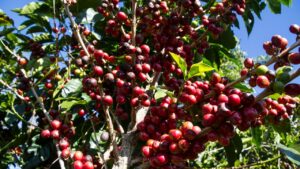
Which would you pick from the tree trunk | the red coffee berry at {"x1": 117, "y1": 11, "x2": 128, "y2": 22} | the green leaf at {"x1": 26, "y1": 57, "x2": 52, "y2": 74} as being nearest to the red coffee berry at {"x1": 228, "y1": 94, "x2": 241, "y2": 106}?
the tree trunk

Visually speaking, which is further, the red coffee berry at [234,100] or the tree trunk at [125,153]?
the tree trunk at [125,153]

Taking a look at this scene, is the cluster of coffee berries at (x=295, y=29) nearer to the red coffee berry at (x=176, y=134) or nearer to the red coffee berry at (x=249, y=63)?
the red coffee berry at (x=249, y=63)

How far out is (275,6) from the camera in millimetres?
2811

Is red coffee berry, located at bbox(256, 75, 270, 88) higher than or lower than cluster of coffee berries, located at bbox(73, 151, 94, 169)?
higher

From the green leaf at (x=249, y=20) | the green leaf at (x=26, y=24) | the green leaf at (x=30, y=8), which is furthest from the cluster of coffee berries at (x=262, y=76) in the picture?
the green leaf at (x=26, y=24)

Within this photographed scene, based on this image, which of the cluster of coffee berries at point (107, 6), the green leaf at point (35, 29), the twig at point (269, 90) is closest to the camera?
the twig at point (269, 90)

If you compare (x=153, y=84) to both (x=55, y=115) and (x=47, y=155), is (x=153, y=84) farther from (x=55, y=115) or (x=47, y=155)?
(x=47, y=155)

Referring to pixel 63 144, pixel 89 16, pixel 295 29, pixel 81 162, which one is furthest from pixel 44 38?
pixel 295 29

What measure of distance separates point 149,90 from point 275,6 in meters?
1.37

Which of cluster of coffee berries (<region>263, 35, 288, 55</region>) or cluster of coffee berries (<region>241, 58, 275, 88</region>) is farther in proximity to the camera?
cluster of coffee berries (<region>263, 35, 288, 55</region>)

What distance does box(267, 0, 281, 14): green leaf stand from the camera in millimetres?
2793

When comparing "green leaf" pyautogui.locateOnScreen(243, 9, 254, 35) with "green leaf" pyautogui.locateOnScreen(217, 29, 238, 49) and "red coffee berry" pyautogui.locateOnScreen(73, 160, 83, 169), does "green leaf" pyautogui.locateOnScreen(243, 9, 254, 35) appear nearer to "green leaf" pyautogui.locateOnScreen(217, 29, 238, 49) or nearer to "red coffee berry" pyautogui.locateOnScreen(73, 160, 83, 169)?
"green leaf" pyautogui.locateOnScreen(217, 29, 238, 49)

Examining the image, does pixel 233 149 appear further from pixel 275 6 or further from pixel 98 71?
pixel 275 6

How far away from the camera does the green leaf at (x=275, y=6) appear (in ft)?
9.16
